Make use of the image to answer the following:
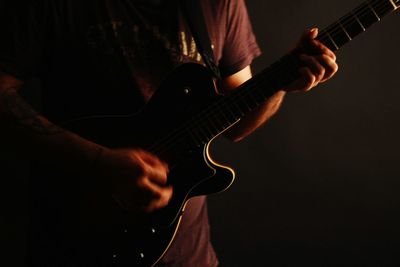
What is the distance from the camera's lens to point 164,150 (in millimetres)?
805

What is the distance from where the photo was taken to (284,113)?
54.1 inches

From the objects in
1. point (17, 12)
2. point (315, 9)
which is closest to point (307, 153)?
point (315, 9)

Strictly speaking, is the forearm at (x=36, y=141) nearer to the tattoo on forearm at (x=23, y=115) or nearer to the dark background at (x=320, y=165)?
the tattoo on forearm at (x=23, y=115)

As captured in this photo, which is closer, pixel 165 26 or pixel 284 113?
pixel 165 26

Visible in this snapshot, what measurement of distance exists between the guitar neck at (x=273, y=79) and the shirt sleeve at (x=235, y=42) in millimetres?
187

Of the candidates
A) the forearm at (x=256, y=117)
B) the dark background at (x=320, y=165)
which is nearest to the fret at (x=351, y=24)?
the forearm at (x=256, y=117)

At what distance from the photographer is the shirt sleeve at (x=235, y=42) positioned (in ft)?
3.28

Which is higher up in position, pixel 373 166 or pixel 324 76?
pixel 324 76

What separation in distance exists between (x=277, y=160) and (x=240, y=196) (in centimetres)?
20

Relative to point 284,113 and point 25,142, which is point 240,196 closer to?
point 284,113

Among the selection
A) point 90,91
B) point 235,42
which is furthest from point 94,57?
point 235,42

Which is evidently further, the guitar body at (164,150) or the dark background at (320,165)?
the dark background at (320,165)

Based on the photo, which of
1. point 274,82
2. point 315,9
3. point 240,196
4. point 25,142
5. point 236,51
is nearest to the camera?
point 25,142

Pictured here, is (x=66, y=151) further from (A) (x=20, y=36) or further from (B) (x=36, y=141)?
(A) (x=20, y=36)
